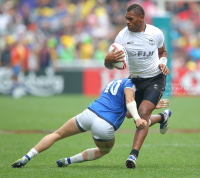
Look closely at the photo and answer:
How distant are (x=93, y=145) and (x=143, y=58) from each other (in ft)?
7.77

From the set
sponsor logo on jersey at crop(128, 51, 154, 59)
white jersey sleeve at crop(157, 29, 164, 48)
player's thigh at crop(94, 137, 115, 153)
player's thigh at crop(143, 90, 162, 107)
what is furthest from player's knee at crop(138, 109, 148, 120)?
white jersey sleeve at crop(157, 29, 164, 48)

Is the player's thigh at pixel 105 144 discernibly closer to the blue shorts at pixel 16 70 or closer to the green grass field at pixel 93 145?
the green grass field at pixel 93 145

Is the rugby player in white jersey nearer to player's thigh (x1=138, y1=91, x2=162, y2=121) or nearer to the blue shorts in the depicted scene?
player's thigh (x1=138, y1=91, x2=162, y2=121)

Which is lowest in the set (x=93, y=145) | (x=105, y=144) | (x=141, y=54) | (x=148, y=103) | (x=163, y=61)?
(x=93, y=145)

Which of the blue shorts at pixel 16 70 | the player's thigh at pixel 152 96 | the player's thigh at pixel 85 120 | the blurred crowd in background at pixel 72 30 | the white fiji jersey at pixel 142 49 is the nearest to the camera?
the player's thigh at pixel 85 120

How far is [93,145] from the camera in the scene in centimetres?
837

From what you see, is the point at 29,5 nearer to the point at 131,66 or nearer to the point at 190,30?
the point at 190,30

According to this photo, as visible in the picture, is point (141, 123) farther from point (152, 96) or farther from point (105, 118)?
point (152, 96)

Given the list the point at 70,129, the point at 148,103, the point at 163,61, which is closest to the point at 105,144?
the point at 70,129

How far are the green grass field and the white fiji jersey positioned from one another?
1.36m

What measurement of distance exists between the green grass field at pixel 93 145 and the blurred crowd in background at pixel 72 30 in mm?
5713

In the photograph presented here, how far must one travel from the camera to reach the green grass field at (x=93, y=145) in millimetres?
5656

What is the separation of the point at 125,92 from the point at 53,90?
46.9ft

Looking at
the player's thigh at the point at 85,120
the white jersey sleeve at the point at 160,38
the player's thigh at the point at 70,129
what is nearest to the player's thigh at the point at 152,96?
the white jersey sleeve at the point at 160,38
